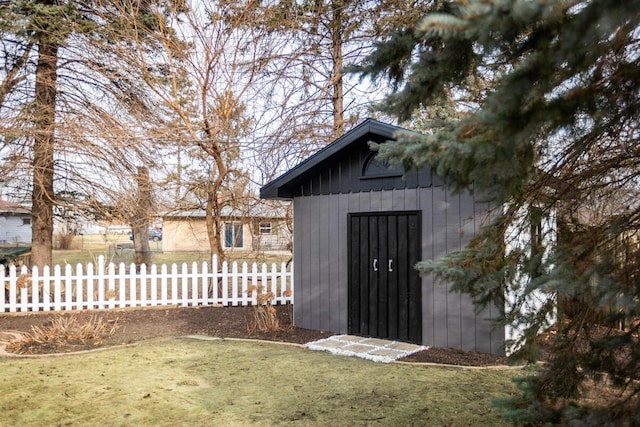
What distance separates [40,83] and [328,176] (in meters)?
6.92

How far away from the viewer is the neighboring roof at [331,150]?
6.27 meters

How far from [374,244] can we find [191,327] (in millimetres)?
3581

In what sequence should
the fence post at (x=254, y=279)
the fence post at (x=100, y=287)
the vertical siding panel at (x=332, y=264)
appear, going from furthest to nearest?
the fence post at (x=254, y=279) < the fence post at (x=100, y=287) < the vertical siding panel at (x=332, y=264)

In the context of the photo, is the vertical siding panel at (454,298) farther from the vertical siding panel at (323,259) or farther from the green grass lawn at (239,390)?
the vertical siding panel at (323,259)

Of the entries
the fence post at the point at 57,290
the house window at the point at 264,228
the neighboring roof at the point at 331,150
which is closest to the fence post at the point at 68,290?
the fence post at the point at 57,290

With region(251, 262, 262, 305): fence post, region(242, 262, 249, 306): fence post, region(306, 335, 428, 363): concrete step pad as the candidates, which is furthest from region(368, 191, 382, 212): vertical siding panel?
region(242, 262, 249, 306): fence post

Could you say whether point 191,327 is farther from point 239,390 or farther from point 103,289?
point 239,390

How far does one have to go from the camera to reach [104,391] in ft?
14.9

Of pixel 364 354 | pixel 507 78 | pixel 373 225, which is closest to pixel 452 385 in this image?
pixel 364 354

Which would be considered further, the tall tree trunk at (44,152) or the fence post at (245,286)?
the fence post at (245,286)

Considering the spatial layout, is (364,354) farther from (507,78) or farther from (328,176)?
(507,78)

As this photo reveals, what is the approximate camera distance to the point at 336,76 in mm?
10508

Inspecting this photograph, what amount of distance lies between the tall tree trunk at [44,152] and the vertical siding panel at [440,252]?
7.42 m

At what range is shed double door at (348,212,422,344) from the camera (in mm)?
6502
